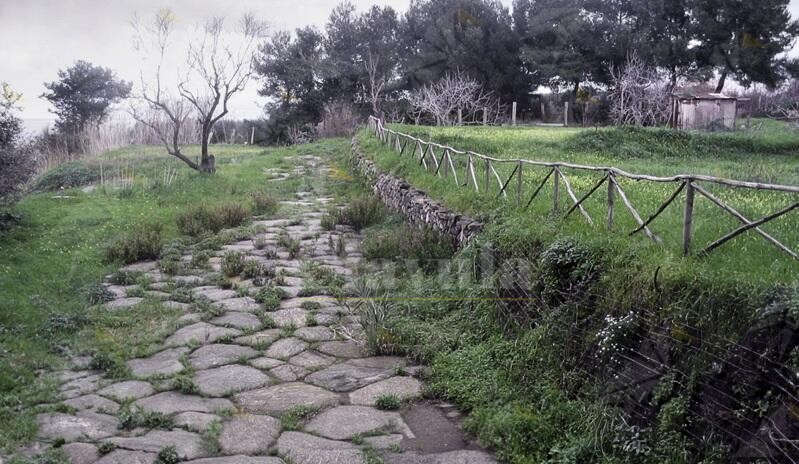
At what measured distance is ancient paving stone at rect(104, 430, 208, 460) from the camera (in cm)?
386

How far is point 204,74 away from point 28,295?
11.7 meters

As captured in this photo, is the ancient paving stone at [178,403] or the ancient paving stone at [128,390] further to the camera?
the ancient paving stone at [128,390]

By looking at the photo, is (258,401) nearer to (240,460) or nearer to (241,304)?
(240,460)

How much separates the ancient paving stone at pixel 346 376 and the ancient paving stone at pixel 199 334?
1.18 m

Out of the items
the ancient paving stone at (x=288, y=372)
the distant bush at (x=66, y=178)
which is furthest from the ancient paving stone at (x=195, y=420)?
the distant bush at (x=66, y=178)

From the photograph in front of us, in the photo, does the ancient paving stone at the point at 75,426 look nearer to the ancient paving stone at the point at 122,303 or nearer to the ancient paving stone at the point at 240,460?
the ancient paving stone at the point at 240,460

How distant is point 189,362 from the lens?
5379mm

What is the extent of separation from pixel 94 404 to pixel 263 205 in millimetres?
7908

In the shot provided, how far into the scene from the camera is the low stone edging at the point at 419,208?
765cm

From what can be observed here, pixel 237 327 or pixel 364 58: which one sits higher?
pixel 364 58

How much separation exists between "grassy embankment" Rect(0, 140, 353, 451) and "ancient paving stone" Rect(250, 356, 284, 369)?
98cm

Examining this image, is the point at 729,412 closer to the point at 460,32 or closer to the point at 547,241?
the point at 547,241

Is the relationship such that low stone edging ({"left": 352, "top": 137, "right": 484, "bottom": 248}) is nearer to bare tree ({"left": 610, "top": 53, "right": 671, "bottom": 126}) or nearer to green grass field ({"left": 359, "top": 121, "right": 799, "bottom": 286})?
green grass field ({"left": 359, "top": 121, "right": 799, "bottom": 286})

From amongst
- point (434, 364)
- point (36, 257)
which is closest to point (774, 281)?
point (434, 364)
